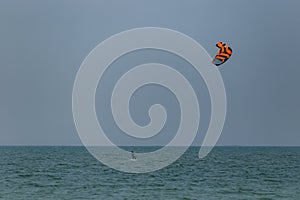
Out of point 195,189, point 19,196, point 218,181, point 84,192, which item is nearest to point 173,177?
point 218,181

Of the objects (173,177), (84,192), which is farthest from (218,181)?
(84,192)

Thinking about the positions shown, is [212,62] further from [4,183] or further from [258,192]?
[4,183]

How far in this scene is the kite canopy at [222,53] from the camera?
4149cm

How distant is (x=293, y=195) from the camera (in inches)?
1602

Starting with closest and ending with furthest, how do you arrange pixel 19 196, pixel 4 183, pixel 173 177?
pixel 19 196 < pixel 4 183 < pixel 173 177

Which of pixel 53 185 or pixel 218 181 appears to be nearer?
pixel 53 185

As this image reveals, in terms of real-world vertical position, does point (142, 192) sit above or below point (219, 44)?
below

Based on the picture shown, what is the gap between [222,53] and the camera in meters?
42.4

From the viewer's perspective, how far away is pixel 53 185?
4619 centimetres

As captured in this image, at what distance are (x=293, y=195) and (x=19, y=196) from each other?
61.6 feet

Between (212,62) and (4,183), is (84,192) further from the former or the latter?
(212,62)

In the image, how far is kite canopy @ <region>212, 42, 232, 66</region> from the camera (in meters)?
41.5

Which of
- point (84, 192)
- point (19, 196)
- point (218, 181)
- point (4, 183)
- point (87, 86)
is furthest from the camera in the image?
point (218, 181)

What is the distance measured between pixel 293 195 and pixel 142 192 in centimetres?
1065
